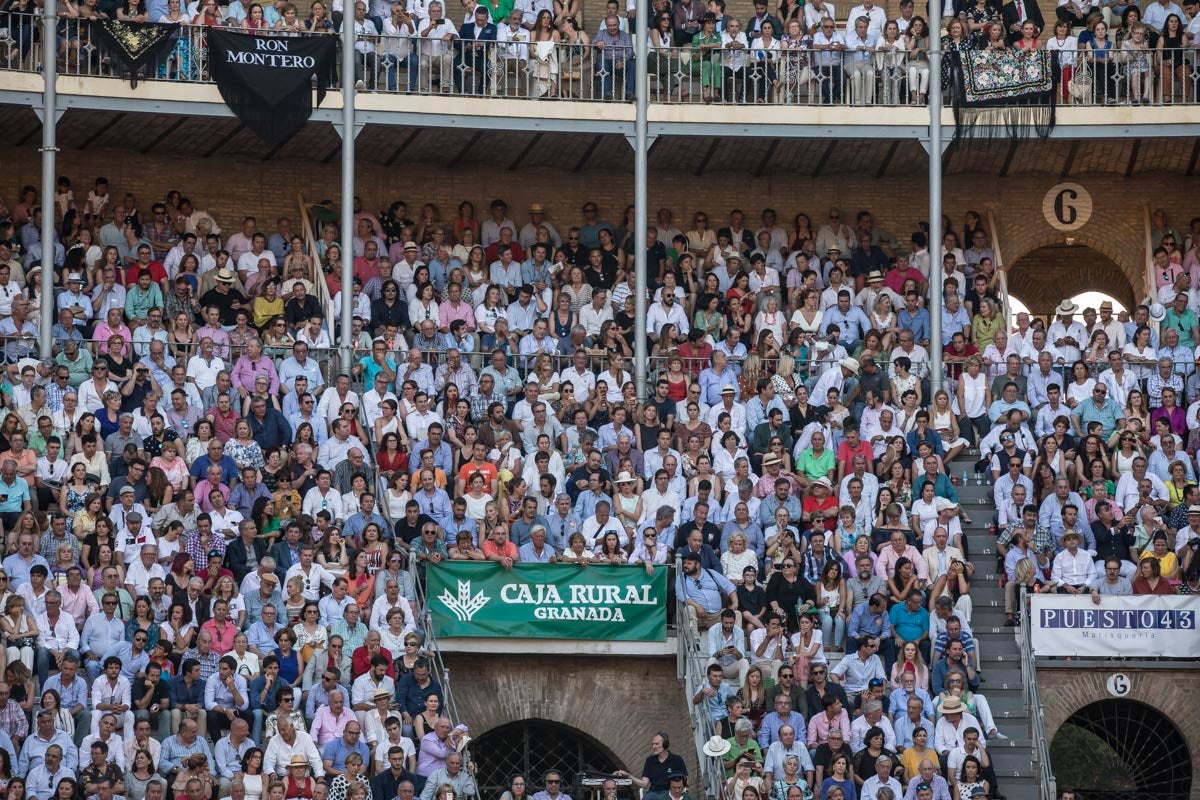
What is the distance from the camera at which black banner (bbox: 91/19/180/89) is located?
24.9 meters

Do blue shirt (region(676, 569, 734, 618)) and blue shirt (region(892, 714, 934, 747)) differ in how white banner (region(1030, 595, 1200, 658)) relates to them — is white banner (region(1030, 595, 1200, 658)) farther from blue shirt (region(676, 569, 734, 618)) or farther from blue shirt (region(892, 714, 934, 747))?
blue shirt (region(676, 569, 734, 618))

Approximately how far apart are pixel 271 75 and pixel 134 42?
5.00ft

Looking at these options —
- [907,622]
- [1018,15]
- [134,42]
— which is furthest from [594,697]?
[1018,15]

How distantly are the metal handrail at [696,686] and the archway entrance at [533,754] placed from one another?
150 cm

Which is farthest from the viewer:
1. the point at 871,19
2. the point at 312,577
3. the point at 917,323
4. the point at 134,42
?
the point at 871,19

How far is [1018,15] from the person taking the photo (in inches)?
1098

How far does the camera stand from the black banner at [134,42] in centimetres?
2492

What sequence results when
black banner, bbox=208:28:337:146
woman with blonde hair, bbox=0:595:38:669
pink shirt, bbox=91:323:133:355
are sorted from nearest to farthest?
woman with blonde hair, bbox=0:595:38:669, pink shirt, bbox=91:323:133:355, black banner, bbox=208:28:337:146

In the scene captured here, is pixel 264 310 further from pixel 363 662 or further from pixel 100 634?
pixel 100 634

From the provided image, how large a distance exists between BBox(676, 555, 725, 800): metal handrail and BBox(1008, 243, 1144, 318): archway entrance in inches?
419

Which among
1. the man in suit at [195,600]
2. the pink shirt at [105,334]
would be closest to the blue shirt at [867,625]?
the man in suit at [195,600]

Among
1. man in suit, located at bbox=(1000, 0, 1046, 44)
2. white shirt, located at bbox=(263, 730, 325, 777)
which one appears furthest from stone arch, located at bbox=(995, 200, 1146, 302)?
white shirt, located at bbox=(263, 730, 325, 777)

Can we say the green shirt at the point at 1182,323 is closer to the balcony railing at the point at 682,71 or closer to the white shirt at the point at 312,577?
the balcony railing at the point at 682,71

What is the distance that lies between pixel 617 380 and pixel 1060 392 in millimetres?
4808
